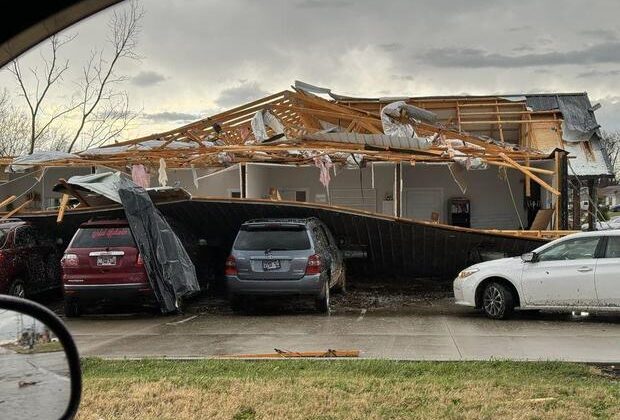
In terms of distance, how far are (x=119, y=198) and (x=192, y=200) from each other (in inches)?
66.5

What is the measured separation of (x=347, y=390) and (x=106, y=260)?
7460mm

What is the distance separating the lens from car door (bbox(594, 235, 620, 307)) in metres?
11.9

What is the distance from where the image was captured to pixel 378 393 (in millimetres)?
6859

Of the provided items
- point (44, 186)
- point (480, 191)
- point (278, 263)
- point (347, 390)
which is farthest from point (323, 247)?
point (44, 186)

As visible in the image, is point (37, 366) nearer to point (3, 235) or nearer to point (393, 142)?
point (3, 235)

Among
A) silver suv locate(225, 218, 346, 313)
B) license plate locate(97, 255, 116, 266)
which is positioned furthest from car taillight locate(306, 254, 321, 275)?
license plate locate(97, 255, 116, 266)

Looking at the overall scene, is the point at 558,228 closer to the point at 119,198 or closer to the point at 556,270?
the point at 556,270

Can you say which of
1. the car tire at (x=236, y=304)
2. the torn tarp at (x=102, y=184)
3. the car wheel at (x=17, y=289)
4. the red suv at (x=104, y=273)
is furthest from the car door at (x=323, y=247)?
the car wheel at (x=17, y=289)

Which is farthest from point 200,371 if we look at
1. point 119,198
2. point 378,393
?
point 119,198

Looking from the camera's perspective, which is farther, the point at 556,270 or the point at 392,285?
the point at 392,285

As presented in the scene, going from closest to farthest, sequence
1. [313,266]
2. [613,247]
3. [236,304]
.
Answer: [613,247]
[313,266]
[236,304]

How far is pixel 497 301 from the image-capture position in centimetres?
1273

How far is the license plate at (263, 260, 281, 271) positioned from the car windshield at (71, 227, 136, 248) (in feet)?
8.10

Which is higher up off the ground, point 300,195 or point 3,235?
point 300,195
